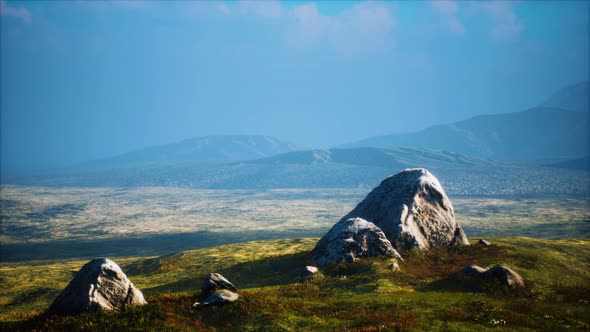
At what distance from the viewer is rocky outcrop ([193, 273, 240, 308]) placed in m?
20.4

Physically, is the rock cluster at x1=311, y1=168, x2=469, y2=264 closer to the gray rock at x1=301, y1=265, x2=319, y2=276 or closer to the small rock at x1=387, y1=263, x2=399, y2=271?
the gray rock at x1=301, y1=265, x2=319, y2=276

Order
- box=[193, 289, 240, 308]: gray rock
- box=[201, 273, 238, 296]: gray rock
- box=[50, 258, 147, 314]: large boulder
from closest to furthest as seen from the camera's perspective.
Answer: box=[193, 289, 240, 308]: gray rock < box=[50, 258, 147, 314]: large boulder < box=[201, 273, 238, 296]: gray rock

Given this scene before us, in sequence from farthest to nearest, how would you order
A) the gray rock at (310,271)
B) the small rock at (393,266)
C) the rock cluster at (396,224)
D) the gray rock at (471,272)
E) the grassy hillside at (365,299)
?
the rock cluster at (396,224)
the gray rock at (310,271)
the small rock at (393,266)
the gray rock at (471,272)
the grassy hillside at (365,299)

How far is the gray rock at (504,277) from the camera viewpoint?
1009 inches

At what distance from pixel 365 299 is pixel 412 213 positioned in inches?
766

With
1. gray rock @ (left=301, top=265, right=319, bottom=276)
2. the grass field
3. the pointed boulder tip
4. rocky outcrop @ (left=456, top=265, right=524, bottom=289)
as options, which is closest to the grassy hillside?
the grass field

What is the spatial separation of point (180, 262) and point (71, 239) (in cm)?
7882

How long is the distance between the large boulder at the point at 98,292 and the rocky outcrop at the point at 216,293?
3.52m

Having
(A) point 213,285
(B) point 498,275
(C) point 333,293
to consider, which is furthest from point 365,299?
(B) point 498,275

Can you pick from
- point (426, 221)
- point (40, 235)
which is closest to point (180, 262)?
point (426, 221)

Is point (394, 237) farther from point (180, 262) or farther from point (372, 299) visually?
point (180, 262)

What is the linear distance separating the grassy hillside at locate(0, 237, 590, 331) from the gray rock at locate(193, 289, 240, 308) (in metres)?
0.36

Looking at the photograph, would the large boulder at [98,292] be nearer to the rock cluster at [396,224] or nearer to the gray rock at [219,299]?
the gray rock at [219,299]

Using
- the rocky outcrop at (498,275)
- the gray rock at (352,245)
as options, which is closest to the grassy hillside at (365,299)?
the rocky outcrop at (498,275)
